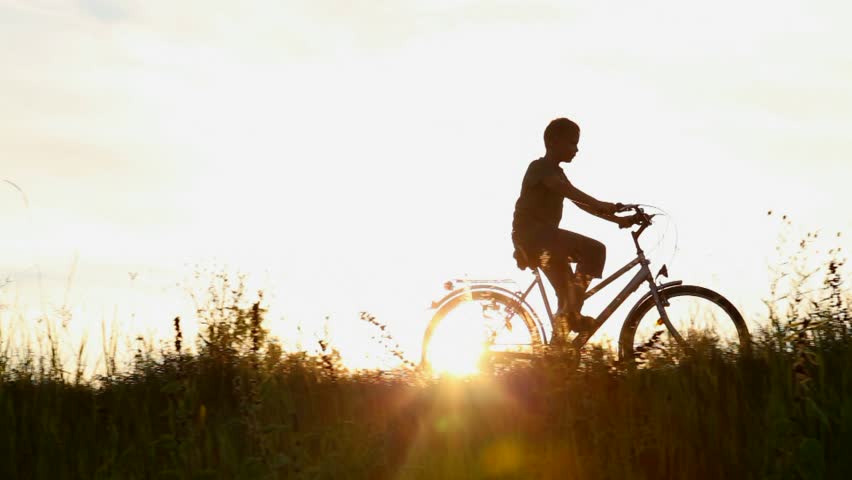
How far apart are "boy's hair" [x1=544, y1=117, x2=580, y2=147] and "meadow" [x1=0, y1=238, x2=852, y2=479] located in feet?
7.55

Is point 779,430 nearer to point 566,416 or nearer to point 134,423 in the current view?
point 566,416

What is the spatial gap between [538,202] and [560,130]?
0.66 m

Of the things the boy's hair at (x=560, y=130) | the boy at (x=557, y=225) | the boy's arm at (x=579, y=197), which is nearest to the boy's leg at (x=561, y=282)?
the boy at (x=557, y=225)

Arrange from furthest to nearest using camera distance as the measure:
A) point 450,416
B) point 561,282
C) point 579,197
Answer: point 561,282 < point 579,197 < point 450,416

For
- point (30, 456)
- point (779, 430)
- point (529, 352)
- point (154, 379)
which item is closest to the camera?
point (779, 430)

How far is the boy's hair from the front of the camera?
8.92 meters

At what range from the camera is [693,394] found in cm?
550

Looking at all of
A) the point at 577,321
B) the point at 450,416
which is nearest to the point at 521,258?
the point at 577,321

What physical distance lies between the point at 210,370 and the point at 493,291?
276 centimetres

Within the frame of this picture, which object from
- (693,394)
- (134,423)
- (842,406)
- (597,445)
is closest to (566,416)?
(597,445)

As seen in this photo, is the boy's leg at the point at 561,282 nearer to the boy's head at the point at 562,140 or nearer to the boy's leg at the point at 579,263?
the boy's leg at the point at 579,263

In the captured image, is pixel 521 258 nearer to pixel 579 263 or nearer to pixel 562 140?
pixel 579 263

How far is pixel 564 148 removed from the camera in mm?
8914

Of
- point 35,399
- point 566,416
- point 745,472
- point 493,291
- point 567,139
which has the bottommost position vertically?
point 745,472
